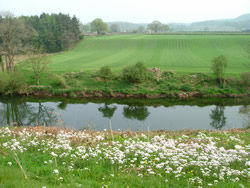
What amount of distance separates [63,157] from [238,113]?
1094 inches

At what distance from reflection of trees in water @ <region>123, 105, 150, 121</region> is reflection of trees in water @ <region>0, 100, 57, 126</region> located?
9422mm

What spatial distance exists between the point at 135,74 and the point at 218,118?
17764 millimetres

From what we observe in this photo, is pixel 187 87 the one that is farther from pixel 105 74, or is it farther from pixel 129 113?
pixel 105 74

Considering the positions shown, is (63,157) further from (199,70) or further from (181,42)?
(181,42)

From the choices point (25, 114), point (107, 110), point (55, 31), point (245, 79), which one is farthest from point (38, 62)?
point (55, 31)

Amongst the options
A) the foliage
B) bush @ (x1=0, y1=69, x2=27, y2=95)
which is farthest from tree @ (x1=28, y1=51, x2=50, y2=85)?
the foliage

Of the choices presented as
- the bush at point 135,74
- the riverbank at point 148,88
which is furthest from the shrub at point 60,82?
the bush at point 135,74

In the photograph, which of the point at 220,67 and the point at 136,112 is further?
the point at 220,67

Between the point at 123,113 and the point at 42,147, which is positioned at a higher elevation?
the point at 42,147

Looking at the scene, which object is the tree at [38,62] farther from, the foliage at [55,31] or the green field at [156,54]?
the foliage at [55,31]

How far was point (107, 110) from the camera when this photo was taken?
33.2m

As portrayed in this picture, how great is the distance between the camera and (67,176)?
7691mm

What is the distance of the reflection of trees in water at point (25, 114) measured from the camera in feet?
90.6

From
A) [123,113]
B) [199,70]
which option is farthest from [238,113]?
[199,70]
